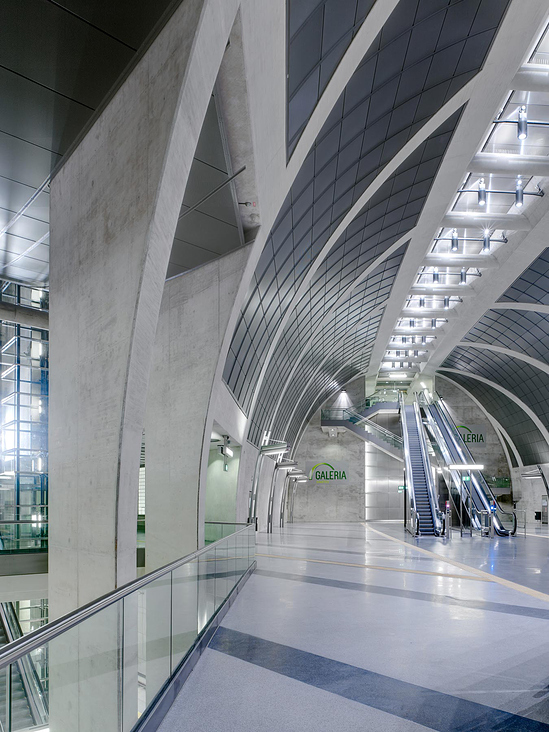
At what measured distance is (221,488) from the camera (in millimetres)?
21328

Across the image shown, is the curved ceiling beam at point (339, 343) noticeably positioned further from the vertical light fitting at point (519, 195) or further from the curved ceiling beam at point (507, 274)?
the vertical light fitting at point (519, 195)

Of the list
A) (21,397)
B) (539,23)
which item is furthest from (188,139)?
(21,397)

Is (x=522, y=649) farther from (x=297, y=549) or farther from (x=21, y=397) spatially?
(x=21, y=397)

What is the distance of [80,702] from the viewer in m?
3.12

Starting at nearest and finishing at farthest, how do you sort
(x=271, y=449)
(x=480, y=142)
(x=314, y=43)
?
1. (x=314, y=43)
2. (x=480, y=142)
3. (x=271, y=449)

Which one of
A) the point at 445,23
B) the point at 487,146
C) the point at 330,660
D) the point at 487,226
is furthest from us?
the point at 487,226

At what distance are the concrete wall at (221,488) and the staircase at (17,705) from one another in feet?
60.4

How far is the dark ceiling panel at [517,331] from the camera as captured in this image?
37.8 meters

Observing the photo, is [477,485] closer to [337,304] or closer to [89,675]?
[337,304]

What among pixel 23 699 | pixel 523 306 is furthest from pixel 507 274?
pixel 23 699

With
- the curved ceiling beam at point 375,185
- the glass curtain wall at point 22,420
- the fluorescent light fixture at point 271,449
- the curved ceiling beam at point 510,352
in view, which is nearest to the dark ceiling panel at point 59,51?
the curved ceiling beam at point 375,185

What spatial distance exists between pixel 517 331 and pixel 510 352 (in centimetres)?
418

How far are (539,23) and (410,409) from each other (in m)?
34.6

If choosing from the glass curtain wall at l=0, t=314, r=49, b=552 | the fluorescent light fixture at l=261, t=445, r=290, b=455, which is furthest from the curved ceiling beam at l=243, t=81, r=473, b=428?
the glass curtain wall at l=0, t=314, r=49, b=552
